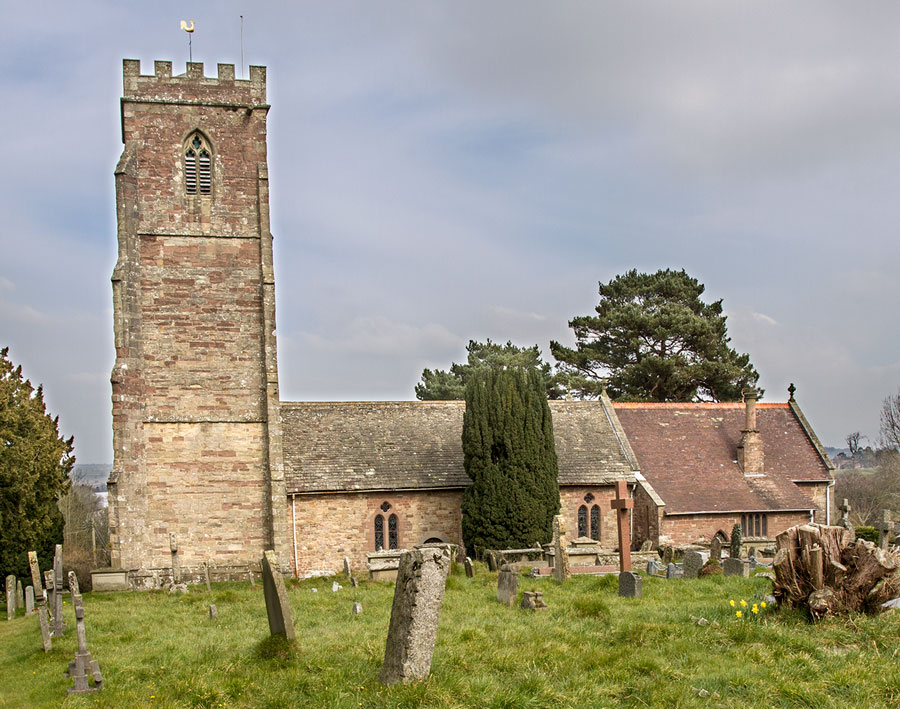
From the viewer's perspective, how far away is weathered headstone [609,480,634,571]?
54.4 feet

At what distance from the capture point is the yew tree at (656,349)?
45500mm

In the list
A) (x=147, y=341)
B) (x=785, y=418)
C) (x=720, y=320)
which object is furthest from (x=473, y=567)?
(x=720, y=320)

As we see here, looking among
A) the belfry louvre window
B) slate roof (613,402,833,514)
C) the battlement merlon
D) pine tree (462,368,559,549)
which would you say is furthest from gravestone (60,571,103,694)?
slate roof (613,402,833,514)

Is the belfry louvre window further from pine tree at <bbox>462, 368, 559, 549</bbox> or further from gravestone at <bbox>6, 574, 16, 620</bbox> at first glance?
gravestone at <bbox>6, 574, 16, 620</bbox>

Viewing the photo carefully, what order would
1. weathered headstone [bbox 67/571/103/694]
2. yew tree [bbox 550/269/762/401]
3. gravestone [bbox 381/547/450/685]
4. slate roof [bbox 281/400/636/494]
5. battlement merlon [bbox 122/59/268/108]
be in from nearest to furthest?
gravestone [bbox 381/547/450/685] < weathered headstone [bbox 67/571/103/694] < battlement merlon [bbox 122/59/268/108] < slate roof [bbox 281/400/636/494] < yew tree [bbox 550/269/762/401]

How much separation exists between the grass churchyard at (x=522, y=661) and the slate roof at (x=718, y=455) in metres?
16.2

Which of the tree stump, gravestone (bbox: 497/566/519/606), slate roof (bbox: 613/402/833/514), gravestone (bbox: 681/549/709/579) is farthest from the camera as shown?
slate roof (bbox: 613/402/833/514)

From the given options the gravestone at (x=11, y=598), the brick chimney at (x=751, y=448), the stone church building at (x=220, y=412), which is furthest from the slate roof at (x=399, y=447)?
the gravestone at (x=11, y=598)

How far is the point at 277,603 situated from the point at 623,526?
9.14 metres

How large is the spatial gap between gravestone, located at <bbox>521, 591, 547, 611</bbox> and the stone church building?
38.8ft

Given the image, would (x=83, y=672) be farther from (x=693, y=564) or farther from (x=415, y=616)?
(x=693, y=564)

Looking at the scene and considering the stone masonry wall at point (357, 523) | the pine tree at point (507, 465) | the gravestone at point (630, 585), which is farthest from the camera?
the stone masonry wall at point (357, 523)

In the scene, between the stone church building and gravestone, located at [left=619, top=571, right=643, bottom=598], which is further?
the stone church building

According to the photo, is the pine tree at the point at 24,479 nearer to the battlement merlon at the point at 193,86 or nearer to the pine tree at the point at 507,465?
the battlement merlon at the point at 193,86
